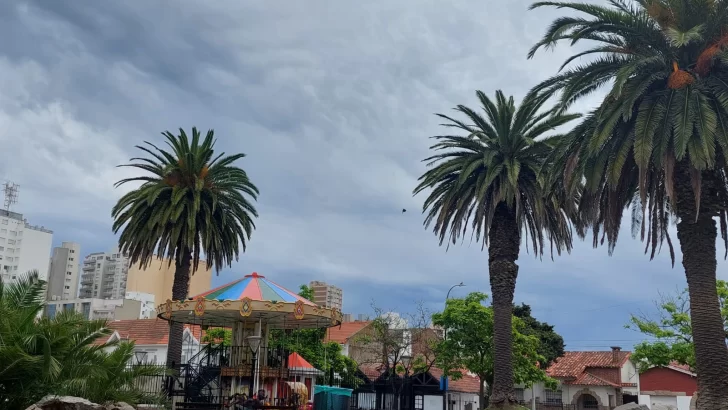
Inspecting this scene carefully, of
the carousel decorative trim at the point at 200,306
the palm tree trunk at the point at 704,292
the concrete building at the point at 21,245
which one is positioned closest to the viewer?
the palm tree trunk at the point at 704,292

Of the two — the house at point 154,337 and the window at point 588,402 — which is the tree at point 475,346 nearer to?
the house at point 154,337

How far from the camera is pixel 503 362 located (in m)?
29.5

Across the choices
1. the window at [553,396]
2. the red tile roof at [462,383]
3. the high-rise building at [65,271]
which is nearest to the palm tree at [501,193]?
the red tile roof at [462,383]

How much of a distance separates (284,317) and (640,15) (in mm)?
17539

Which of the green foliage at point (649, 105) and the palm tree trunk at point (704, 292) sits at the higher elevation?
the green foliage at point (649, 105)

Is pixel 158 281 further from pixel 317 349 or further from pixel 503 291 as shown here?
pixel 503 291

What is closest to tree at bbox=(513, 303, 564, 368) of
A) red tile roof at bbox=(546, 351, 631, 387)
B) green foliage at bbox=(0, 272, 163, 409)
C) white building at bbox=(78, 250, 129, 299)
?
red tile roof at bbox=(546, 351, 631, 387)

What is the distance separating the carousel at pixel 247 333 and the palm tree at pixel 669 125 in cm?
1239

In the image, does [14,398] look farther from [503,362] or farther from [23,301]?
[503,362]

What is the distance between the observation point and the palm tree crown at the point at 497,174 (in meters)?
30.0

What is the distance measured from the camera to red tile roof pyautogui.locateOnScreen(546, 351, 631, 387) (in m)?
59.4

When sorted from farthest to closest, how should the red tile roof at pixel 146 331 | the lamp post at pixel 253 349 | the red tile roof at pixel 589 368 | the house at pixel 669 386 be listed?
1. the red tile roof at pixel 589 368
2. the red tile roof at pixel 146 331
3. the house at pixel 669 386
4. the lamp post at pixel 253 349

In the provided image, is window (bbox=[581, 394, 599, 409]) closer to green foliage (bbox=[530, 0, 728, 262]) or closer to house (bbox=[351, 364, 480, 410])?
house (bbox=[351, 364, 480, 410])

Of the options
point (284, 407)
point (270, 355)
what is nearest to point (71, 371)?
point (284, 407)
